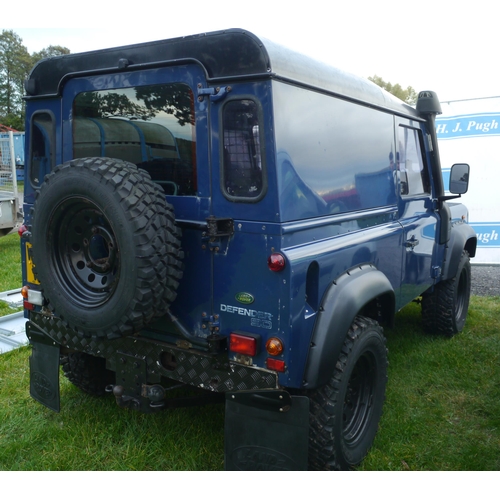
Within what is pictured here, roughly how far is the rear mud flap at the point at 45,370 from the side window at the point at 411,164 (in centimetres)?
270

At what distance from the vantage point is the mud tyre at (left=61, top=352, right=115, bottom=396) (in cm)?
356

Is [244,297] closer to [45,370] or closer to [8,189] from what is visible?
[45,370]

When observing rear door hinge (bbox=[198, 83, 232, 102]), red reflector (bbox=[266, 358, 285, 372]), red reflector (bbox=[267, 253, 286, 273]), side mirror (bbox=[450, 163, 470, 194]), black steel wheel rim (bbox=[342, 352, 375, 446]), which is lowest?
black steel wheel rim (bbox=[342, 352, 375, 446])

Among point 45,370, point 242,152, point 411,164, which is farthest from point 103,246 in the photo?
point 411,164

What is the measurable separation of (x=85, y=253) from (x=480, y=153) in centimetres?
736

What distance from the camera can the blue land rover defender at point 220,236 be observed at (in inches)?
90.9

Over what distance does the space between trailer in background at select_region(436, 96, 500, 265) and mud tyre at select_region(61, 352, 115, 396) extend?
257 inches

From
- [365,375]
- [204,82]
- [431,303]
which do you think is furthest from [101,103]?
[431,303]

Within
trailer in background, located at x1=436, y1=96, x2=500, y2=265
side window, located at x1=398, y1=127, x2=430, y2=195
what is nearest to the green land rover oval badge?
side window, located at x1=398, y1=127, x2=430, y2=195

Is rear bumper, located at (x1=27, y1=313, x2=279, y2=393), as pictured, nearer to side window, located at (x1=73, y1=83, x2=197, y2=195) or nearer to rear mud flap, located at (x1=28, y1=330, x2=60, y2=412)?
rear mud flap, located at (x1=28, y1=330, x2=60, y2=412)

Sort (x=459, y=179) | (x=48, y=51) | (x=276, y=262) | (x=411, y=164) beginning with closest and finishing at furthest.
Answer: (x=276, y=262)
(x=411, y=164)
(x=459, y=179)
(x=48, y=51)

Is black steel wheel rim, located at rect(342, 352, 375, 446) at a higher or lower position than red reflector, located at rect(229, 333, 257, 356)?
lower

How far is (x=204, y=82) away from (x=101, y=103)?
0.74m

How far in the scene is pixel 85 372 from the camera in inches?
141
